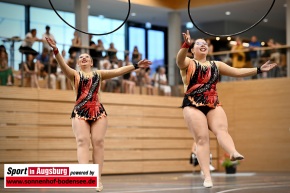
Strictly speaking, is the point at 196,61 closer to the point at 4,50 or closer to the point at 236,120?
the point at 4,50

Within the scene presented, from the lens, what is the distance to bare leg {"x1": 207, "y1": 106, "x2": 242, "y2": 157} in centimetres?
982

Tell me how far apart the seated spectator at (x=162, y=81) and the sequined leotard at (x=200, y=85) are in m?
12.1

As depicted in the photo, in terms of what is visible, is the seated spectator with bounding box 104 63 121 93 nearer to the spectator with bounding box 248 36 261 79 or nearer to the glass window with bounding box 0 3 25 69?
the glass window with bounding box 0 3 25 69

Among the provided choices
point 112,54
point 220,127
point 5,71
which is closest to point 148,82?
point 112,54

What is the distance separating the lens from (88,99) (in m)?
10.2

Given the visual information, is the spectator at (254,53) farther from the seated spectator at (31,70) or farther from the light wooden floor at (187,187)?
the light wooden floor at (187,187)

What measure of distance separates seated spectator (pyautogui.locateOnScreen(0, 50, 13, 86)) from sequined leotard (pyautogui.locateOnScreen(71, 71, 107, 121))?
766cm

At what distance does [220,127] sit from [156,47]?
64.3ft

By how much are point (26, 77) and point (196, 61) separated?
29.9 feet

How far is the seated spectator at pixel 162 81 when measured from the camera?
22.5 meters

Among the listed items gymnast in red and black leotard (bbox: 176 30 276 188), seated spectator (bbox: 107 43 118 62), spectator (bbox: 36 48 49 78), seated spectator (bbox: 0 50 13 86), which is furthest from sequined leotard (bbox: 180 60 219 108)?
seated spectator (bbox: 107 43 118 62)

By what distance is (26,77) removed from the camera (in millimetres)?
18578

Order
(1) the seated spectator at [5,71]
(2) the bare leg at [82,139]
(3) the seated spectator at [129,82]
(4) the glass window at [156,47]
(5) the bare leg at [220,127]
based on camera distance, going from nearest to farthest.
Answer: (5) the bare leg at [220,127], (2) the bare leg at [82,139], (1) the seated spectator at [5,71], (3) the seated spectator at [129,82], (4) the glass window at [156,47]

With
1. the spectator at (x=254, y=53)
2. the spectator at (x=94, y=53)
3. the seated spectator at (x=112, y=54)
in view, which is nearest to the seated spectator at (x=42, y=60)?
the spectator at (x=94, y=53)
